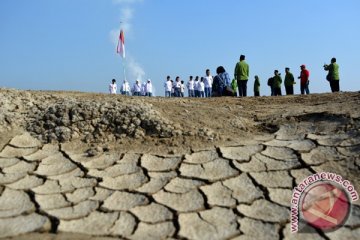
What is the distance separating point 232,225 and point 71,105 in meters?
2.22

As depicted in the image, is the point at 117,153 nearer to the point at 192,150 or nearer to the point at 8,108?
the point at 192,150

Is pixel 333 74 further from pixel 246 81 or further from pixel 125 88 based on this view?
pixel 125 88

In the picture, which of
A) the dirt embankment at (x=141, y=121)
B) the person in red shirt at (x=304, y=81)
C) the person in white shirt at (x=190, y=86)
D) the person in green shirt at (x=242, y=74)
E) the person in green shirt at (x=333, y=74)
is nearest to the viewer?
the dirt embankment at (x=141, y=121)

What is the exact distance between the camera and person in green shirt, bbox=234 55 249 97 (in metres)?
8.45

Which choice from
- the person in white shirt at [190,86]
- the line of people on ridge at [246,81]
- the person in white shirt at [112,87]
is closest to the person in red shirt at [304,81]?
the line of people on ridge at [246,81]

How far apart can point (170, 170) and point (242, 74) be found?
18.8ft

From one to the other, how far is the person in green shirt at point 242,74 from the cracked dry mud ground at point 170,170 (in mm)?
4171

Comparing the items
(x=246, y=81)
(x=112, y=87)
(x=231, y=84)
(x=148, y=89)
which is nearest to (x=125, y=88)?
(x=112, y=87)

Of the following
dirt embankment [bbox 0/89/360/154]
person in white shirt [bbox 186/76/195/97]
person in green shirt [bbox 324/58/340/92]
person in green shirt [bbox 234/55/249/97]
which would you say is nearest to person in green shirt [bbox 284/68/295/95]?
person in green shirt [bbox 324/58/340/92]

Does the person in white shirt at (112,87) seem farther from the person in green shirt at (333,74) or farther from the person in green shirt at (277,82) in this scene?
the person in green shirt at (333,74)

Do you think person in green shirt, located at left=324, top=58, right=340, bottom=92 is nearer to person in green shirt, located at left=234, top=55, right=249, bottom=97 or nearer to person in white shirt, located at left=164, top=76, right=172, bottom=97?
person in green shirt, located at left=234, top=55, right=249, bottom=97

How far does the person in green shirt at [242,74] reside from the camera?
8.45 meters

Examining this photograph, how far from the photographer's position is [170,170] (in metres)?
3.08

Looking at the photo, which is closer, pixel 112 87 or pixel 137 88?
pixel 112 87
